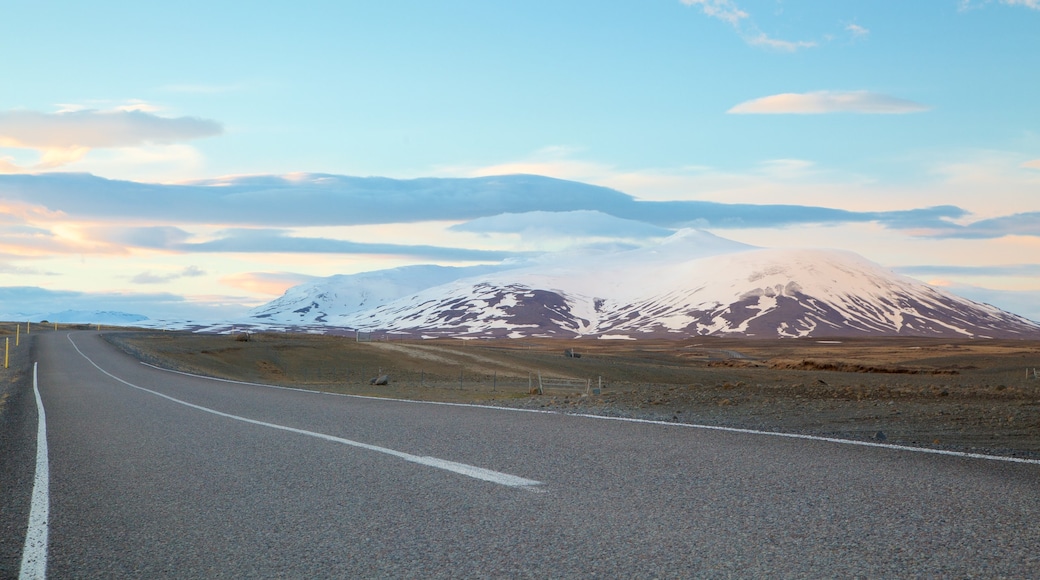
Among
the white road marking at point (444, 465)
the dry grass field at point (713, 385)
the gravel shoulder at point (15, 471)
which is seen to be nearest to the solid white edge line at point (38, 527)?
the gravel shoulder at point (15, 471)

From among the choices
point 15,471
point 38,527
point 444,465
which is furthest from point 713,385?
point 38,527

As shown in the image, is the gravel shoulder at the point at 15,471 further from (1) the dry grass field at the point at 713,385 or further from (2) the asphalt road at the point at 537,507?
(1) the dry grass field at the point at 713,385

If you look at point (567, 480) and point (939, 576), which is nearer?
point (939, 576)

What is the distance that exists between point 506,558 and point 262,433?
9.20 m

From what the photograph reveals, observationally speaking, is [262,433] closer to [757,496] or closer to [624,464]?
[624,464]

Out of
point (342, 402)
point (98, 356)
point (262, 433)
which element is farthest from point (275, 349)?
point (262, 433)

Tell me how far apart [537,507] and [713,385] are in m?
31.2

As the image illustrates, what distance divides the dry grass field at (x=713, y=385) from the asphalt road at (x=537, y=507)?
3.38m

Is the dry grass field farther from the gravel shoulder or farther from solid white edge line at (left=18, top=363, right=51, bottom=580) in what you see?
the gravel shoulder

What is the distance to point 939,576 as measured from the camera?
16.7 ft

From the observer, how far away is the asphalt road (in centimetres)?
571

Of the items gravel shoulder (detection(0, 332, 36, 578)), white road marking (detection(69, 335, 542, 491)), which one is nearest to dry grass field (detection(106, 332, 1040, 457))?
white road marking (detection(69, 335, 542, 491))

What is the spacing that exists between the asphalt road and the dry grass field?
11.1 ft

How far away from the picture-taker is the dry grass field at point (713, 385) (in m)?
16.3
